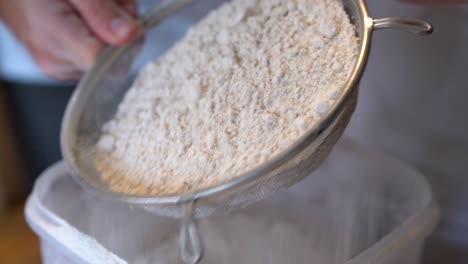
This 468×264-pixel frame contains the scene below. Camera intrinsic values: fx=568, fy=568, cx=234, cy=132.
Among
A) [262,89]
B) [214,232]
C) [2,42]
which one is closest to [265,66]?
[262,89]

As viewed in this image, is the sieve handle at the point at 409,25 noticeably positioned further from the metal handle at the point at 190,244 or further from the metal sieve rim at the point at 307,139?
the metal handle at the point at 190,244

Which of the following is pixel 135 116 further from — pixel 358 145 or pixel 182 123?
pixel 358 145

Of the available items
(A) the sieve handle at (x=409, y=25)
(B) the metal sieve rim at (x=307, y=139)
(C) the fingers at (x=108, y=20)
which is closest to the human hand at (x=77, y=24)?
(C) the fingers at (x=108, y=20)

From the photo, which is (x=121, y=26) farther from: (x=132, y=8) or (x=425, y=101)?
(x=425, y=101)

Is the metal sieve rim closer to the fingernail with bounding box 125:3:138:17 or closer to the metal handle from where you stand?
the metal handle

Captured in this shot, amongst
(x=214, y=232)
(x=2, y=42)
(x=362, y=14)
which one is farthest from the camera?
(x=2, y=42)

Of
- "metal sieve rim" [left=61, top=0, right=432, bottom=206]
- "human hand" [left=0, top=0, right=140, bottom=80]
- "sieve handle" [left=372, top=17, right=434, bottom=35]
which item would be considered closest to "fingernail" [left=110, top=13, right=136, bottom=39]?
"human hand" [left=0, top=0, right=140, bottom=80]

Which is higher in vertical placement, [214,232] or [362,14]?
[362,14]
